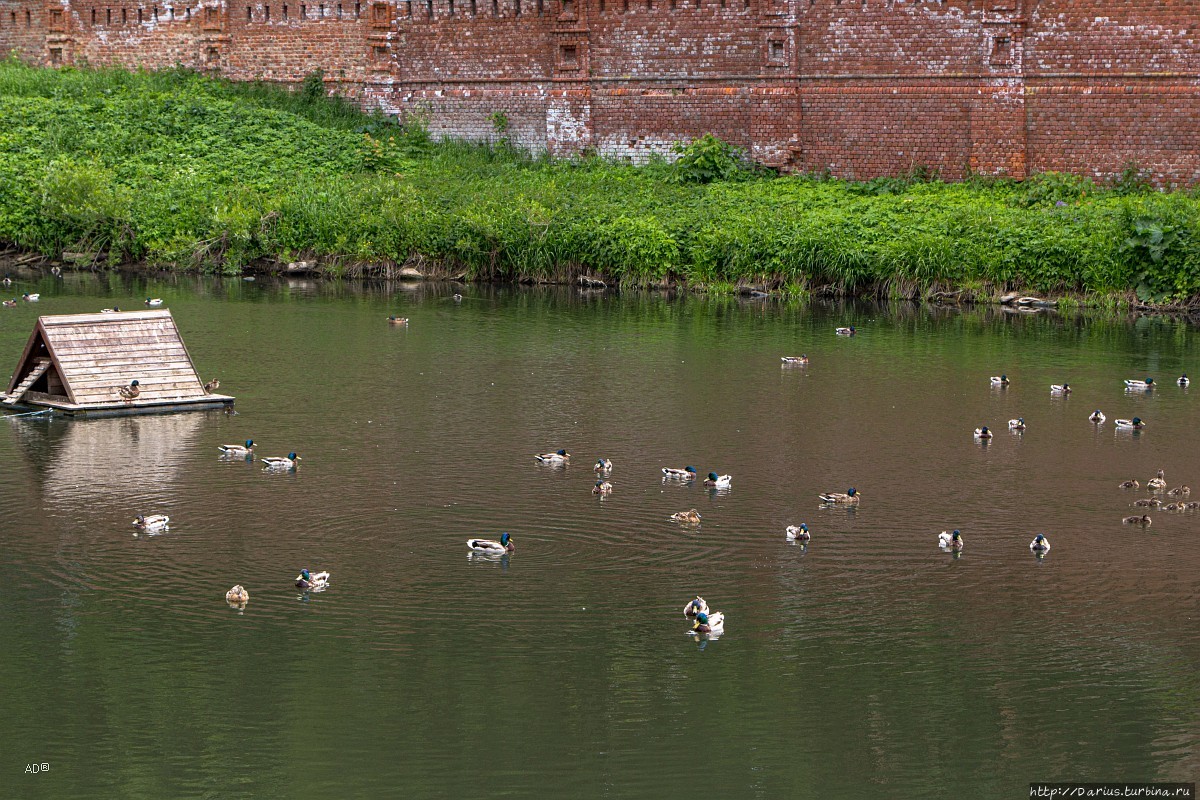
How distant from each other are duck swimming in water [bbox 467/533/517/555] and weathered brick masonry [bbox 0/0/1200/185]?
1949 centimetres

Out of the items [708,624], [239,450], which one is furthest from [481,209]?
[708,624]

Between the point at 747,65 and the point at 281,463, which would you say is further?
the point at 747,65

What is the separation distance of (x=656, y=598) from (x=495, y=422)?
22.0 feet

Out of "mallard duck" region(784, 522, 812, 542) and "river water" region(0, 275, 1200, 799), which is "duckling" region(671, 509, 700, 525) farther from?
"mallard duck" region(784, 522, 812, 542)

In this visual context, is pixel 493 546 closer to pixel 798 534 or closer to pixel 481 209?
pixel 798 534

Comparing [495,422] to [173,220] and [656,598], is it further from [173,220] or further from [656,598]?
[173,220]

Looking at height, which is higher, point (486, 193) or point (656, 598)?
point (486, 193)

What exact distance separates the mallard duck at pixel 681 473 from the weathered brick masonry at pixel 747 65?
16.4 meters

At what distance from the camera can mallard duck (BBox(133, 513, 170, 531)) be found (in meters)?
15.7

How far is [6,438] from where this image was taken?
64.2 ft

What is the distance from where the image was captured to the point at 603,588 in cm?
1432

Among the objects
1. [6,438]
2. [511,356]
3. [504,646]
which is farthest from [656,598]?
[511,356]

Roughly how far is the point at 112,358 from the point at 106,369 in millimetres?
157

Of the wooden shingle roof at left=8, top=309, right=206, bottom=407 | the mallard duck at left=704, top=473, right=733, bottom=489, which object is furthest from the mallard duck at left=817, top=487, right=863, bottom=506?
the wooden shingle roof at left=8, top=309, right=206, bottom=407
